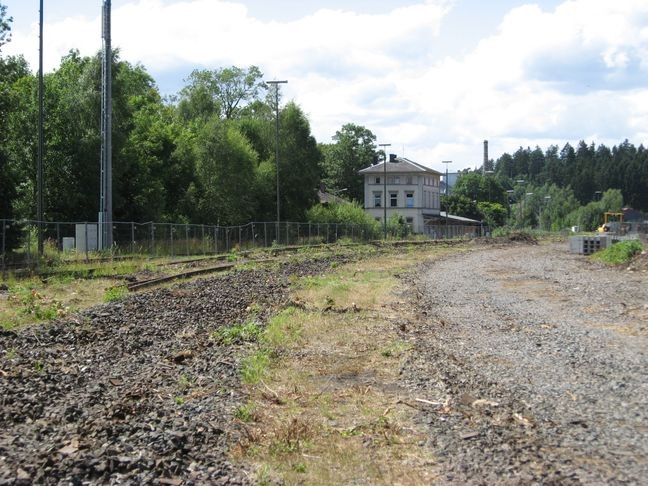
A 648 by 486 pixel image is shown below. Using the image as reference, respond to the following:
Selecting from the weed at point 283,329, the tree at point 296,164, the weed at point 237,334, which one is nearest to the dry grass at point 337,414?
the weed at point 283,329

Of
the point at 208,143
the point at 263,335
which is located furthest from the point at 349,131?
the point at 263,335

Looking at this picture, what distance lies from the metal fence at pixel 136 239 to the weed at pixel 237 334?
45.9ft

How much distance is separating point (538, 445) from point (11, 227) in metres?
24.6

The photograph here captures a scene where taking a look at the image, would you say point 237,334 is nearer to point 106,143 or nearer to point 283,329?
point 283,329

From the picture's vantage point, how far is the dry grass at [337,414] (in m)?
6.34

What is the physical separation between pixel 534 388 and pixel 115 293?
14.1 m

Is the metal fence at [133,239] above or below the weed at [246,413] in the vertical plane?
above

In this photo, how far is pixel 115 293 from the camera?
20.6 metres

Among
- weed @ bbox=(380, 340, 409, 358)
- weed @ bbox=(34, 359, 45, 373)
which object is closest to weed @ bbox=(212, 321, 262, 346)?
weed @ bbox=(380, 340, 409, 358)

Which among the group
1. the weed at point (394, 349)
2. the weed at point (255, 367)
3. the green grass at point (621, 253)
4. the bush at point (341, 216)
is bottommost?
the weed at point (394, 349)

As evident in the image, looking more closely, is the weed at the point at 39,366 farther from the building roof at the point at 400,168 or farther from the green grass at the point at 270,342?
the building roof at the point at 400,168

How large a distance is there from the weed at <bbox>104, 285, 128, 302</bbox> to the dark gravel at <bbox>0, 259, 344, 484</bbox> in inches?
134

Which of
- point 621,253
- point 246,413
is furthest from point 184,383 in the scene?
point 621,253

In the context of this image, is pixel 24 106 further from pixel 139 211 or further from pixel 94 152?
pixel 139 211
